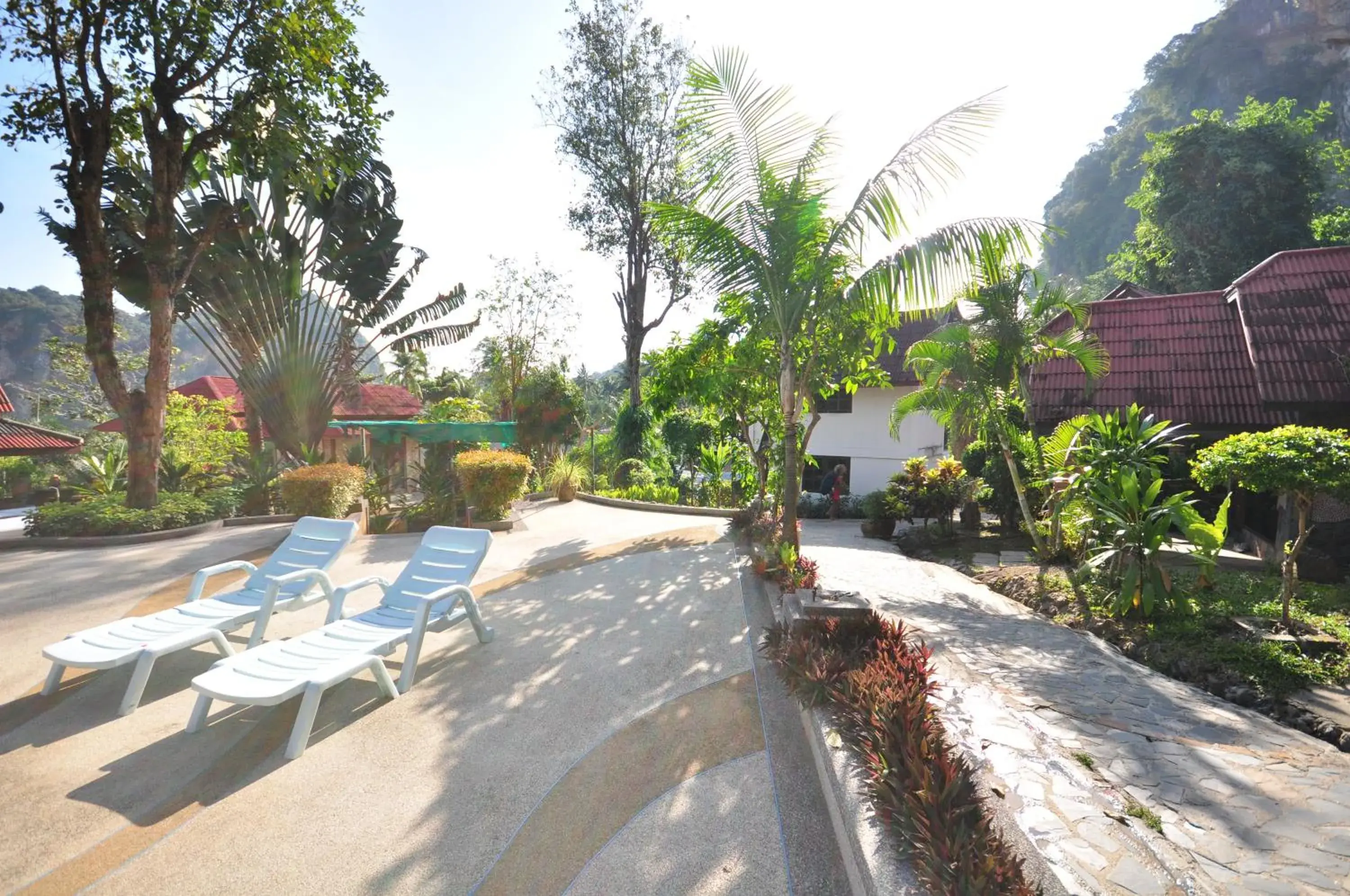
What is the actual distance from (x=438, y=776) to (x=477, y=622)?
201 cm

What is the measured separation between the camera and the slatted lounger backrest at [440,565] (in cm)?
553

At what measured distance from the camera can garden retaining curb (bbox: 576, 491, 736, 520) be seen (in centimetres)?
1356

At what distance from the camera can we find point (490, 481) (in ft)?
36.9

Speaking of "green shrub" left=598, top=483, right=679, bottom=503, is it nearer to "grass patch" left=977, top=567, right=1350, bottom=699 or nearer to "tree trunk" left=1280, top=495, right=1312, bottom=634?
"grass patch" left=977, top=567, right=1350, bottom=699

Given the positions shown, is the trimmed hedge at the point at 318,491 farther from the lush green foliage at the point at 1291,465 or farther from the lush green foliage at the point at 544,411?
the lush green foliage at the point at 1291,465

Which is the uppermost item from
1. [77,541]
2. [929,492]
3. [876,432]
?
[876,432]

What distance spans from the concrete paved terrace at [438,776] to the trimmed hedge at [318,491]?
13.3 feet

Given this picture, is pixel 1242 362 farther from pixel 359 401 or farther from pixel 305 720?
pixel 359 401

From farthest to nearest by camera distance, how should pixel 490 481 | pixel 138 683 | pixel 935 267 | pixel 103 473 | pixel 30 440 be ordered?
pixel 30 440 < pixel 103 473 < pixel 490 481 < pixel 935 267 < pixel 138 683

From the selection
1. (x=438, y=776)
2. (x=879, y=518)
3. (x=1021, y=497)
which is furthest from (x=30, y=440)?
(x=1021, y=497)

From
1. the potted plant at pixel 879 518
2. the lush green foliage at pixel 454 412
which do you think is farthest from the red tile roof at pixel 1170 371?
the lush green foliage at pixel 454 412

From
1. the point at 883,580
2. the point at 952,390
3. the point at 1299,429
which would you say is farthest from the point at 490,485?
the point at 1299,429

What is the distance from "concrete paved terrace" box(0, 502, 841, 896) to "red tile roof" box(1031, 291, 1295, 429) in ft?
33.0

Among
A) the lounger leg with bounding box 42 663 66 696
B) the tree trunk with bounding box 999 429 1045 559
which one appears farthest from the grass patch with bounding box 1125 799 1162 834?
the lounger leg with bounding box 42 663 66 696
